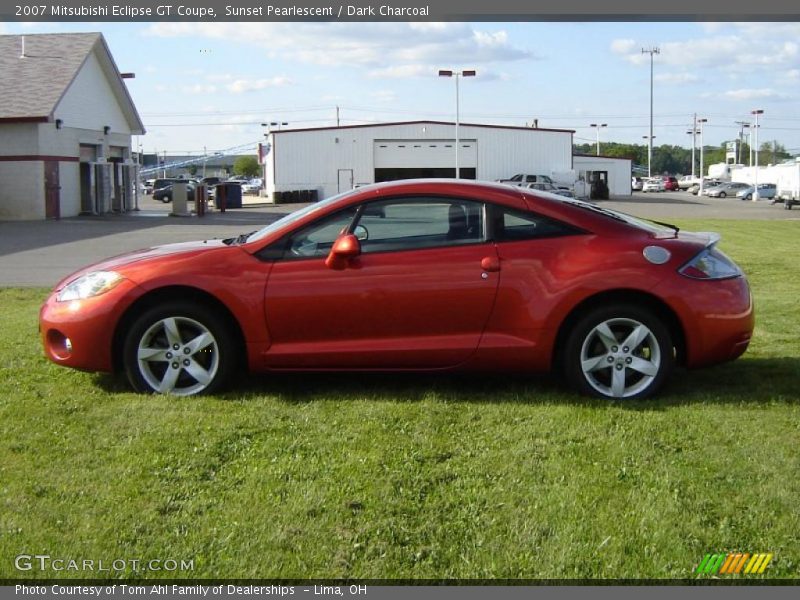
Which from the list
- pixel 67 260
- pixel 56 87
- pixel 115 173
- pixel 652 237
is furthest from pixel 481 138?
pixel 652 237

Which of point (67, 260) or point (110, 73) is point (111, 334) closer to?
point (67, 260)

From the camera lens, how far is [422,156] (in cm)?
6328

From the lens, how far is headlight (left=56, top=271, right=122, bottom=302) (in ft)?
20.6

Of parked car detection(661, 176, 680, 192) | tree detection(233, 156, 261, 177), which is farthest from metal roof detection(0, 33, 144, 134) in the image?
tree detection(233, 156, 261, 177)

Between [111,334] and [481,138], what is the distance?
193 ft

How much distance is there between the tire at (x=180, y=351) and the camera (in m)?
6.13

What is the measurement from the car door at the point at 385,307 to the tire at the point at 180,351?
314 mm

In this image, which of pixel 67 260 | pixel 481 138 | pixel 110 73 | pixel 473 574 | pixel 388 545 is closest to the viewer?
pixel 473 574

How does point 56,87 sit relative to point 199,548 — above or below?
above

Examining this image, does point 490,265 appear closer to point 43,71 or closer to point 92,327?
point 92,327

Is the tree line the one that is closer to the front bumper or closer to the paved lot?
the paved lot

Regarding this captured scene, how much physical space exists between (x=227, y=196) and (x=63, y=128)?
1430cm

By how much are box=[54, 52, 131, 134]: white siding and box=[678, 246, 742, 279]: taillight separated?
32.7m

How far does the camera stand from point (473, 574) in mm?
3660
